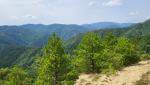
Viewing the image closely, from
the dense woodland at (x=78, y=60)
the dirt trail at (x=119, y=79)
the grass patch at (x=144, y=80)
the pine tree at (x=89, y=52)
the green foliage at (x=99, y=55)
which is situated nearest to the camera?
the grass patch at (x=144, y=80)

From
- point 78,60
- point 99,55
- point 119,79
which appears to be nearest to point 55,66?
point 119,79

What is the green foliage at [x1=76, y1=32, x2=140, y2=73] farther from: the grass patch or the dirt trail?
the grass patch

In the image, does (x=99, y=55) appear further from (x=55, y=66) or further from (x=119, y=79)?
(x=55, y=66)

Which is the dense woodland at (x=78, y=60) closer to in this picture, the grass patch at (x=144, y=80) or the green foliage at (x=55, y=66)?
the green foliage at (x=55, y=66)

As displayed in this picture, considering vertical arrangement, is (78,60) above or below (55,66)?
below

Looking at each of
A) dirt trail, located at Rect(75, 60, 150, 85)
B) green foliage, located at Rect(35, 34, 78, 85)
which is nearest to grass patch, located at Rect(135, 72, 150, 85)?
dirt trail, located at Rect(75, 60, 150, 85)

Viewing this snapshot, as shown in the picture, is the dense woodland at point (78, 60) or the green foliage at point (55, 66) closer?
the green foliage at point (55, 66)

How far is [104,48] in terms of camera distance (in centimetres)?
6850

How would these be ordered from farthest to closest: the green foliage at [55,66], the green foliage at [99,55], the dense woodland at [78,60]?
the green foliage at [99,55], the dense woodland at [78,60], the green foliage at [55,66]

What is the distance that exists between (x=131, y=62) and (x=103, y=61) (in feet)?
31.0

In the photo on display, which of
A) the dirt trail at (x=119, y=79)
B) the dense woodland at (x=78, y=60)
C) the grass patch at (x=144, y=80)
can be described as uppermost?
the dense woodland at (x=78, y=60)

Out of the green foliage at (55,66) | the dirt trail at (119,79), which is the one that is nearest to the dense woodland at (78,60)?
the green foliage at (55,66)

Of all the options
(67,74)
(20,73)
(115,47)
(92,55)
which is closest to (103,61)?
(92,55)

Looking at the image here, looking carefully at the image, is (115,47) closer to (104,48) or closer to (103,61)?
(104,48)
